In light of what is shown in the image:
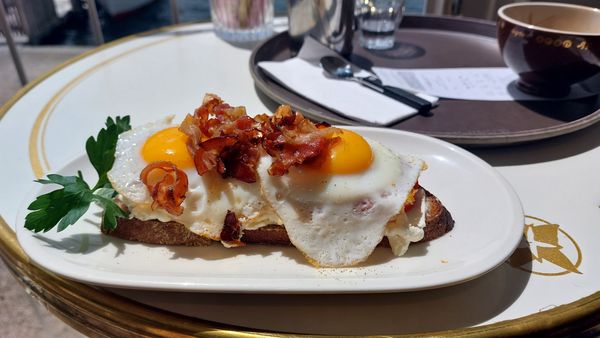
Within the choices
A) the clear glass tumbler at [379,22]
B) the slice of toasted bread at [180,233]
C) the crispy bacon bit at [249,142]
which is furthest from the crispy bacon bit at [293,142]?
the clear glass tumbler at [379,22]

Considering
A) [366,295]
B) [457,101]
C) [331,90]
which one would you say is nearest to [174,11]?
[331,90]

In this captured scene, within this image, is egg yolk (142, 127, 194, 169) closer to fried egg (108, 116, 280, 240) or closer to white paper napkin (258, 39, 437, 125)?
fried egg (108, 116, 280, 240)

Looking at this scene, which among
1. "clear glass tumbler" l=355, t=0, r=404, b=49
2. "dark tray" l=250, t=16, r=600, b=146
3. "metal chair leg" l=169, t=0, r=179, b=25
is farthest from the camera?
"metal chair leg" l=169, t=0, r=179, b=25

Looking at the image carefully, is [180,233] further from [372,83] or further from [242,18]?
[242,18]

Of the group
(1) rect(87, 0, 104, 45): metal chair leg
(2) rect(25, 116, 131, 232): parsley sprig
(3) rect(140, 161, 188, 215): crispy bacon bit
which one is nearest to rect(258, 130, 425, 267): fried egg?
(3) rect(140, 161, 188, 215): crispy bacon bit

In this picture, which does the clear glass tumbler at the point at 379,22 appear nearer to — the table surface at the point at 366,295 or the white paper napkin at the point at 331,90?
the white paper napkin at the point at 331,90

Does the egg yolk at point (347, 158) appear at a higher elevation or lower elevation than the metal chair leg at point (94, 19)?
higher
